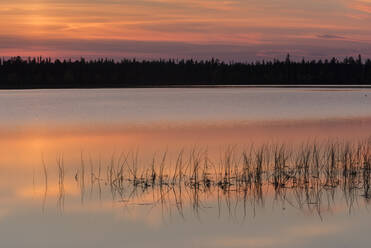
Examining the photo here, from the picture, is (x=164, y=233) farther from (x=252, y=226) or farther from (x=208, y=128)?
(x=208, y=128)

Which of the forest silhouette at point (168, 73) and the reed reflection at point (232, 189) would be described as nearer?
the reed reflection at point (232, 189)

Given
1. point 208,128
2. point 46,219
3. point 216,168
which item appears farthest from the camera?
point 208,128

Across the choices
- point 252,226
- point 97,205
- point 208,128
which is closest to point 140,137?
point 208,128

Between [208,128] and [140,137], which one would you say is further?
[208,128]

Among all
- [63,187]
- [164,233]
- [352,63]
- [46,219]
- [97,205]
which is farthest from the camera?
[352,63]

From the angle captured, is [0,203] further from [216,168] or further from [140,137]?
[140,137]

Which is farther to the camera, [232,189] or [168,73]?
[168,73]

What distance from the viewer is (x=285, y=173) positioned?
14328 millimetres

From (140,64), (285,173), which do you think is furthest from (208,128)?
(140,64)

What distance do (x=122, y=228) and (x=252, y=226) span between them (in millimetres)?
2282

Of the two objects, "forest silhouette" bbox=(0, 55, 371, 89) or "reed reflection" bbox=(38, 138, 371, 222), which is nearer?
"reed reflection" bbox=(38, 138, 371, 222)

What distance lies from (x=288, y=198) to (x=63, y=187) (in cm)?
522

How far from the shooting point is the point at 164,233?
10.0 m

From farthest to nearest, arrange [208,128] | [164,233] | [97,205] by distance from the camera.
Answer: [208,128] < [97,205] < [164,233]
